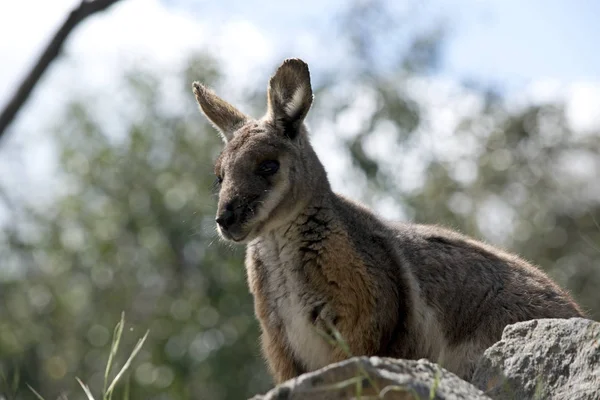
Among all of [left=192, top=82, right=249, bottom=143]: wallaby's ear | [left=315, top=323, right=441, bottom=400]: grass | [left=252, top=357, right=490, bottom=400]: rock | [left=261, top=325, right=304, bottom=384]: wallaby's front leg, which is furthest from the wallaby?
[left=315, top=323, right=441, bottom=400]: grass

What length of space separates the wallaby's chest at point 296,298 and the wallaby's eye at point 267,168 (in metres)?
0.58

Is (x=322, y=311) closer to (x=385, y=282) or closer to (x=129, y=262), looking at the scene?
(x=385, y=282)

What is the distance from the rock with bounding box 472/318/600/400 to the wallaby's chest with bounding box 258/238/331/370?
5.39ft

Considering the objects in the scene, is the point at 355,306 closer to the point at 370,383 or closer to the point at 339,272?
the point at 339,272

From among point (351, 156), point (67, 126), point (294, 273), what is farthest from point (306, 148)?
point (67, 126)

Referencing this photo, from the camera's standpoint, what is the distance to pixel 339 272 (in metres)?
7.88

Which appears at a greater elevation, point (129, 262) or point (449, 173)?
point (449, 173)

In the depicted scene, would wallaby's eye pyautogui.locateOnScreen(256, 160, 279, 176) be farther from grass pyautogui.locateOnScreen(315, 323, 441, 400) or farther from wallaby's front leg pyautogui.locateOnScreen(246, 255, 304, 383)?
grass pyautogui.locateOnScreen(315, 323, 441, 400)

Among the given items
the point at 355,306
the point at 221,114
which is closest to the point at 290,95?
the point at 221,114

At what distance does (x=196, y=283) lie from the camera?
29.2 m

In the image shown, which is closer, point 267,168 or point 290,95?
point 267,168

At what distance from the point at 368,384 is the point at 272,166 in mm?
3339

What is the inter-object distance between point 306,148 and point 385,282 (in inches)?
61.7

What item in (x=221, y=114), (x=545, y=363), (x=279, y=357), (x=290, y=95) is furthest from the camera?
(x=221, y=114)
